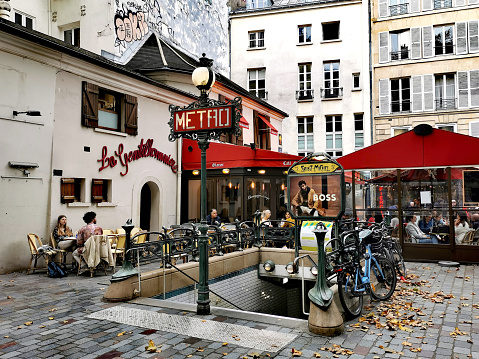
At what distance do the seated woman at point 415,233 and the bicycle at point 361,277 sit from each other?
478cm

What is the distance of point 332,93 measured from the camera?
2736 centimetres

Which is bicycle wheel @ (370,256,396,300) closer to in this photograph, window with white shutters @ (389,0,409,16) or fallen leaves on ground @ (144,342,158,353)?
fallen leaves on ground @ (144,342,158,353)

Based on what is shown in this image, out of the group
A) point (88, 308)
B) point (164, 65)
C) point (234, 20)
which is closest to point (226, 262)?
point (88, 308)

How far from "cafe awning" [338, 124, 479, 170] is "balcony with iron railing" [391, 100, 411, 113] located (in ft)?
47.8

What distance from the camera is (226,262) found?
31.1ft

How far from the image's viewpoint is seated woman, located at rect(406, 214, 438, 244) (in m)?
11.3

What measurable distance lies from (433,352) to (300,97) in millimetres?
24816

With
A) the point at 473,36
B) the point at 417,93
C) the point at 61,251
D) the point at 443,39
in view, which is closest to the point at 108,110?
the point at 61,251

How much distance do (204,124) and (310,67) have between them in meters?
23.6

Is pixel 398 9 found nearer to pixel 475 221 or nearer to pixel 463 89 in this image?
pixel 463 89

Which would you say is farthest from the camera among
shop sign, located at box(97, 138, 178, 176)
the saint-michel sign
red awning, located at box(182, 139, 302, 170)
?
red awning, located at box(182, 139, 302, 170)

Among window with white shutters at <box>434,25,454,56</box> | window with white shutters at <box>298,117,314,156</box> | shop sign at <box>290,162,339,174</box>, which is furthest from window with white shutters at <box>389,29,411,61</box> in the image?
shop sign at <box>290,162,339,174</box>

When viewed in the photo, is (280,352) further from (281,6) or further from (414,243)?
(281,6)

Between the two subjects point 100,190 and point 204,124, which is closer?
point 204,124
